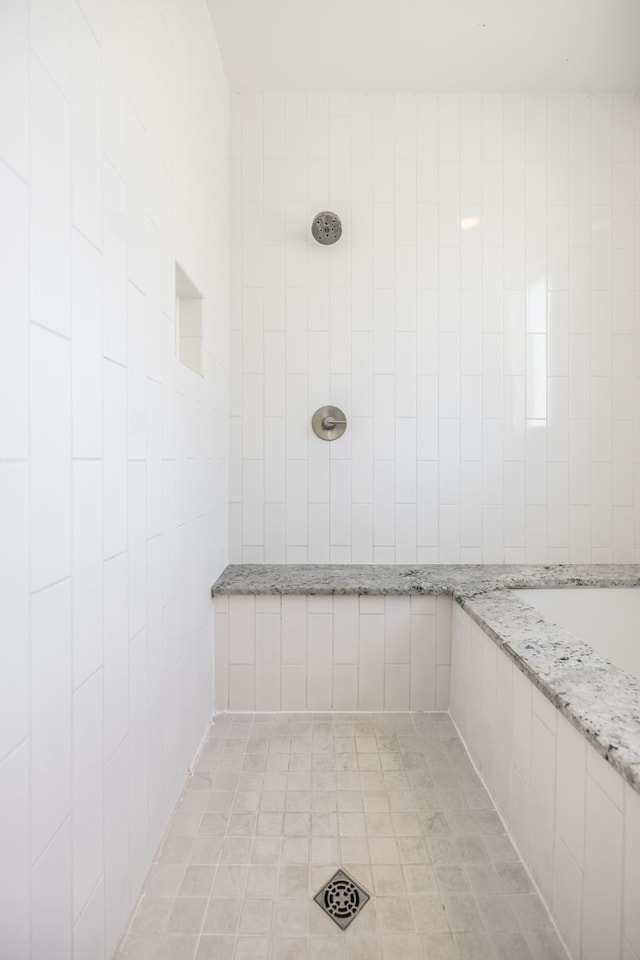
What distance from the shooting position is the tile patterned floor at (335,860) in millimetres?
1025

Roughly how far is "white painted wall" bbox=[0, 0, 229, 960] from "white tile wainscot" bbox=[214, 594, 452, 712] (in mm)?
418

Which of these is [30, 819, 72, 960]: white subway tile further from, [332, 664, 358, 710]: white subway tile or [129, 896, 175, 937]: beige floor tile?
[332, 664, 358, 710]: white subway tile

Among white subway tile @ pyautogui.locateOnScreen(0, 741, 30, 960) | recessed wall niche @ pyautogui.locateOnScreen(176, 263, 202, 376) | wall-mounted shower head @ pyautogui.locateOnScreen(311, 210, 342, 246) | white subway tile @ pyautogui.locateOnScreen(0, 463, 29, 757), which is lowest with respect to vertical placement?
white subway tile @ pyautogui.locateOnScreen(0, 741, 30, 960)

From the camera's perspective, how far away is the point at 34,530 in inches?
28.2

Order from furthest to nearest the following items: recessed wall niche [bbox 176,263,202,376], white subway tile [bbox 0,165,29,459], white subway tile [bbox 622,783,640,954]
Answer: recessed wall niche [bbox 176,263,202,376] → white subway tile [bbox 622,783,640,954] → white subway tile [bbox 0,165,29,459]

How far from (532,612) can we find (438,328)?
140 centimetres

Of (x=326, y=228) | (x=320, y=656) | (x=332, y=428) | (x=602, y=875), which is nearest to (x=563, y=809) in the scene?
(x=602, y=875)

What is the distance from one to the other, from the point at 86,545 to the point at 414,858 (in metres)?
1.18

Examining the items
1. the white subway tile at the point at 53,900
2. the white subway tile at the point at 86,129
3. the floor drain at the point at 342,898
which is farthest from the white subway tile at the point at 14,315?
the floor drain at the point at 342,898

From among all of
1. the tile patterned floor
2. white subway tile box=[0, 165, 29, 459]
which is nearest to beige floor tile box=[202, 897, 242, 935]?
the tile patterned floor

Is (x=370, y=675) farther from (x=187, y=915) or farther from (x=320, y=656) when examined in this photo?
(x=187, y=915)

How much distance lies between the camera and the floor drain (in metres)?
1.08

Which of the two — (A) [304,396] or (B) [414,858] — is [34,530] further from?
(A) [304,396]

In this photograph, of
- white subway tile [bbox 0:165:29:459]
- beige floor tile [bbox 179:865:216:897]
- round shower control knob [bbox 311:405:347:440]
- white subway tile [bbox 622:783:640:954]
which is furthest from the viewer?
round shower control knob [bbox 311:405:347:440]
